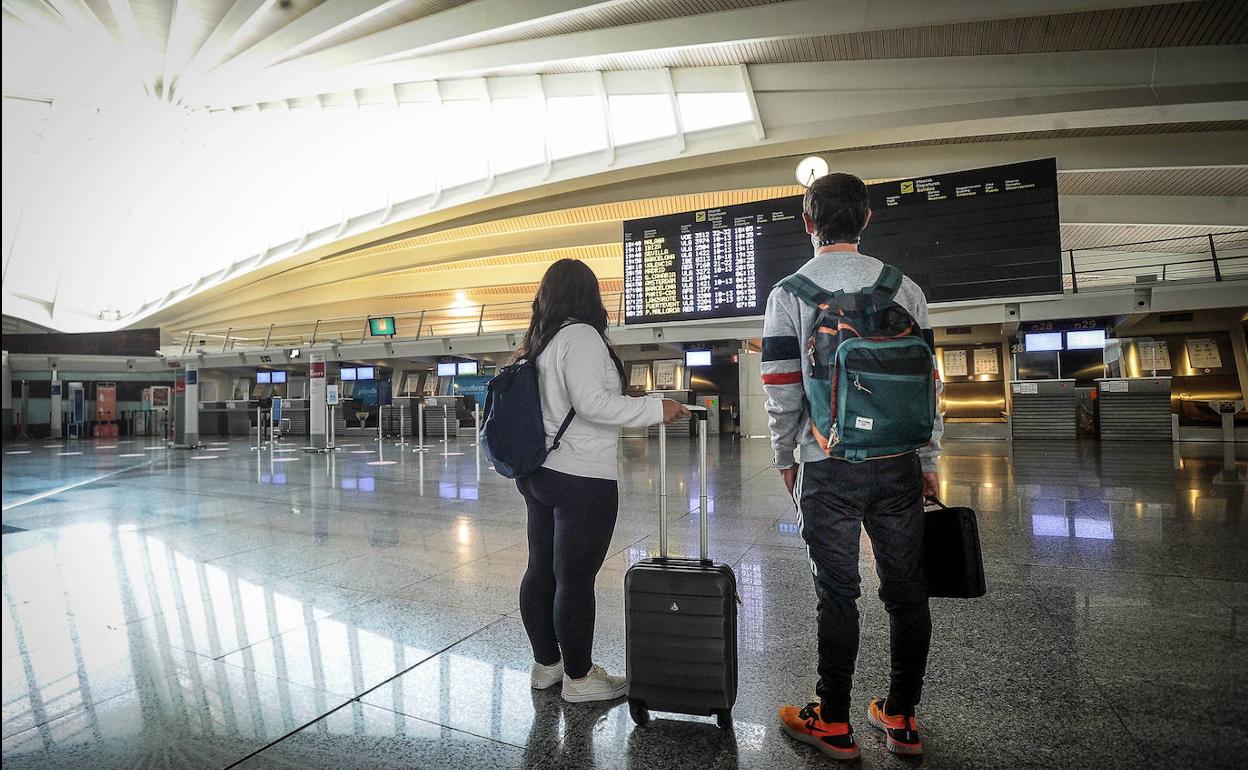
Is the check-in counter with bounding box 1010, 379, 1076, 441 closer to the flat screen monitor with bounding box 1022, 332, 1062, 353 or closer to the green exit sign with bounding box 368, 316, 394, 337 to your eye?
the flat screen monitor with bounding box 1022, 332, 1062, 353

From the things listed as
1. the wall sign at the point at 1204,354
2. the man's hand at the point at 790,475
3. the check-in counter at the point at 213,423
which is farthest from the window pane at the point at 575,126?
the check-in counter at the point at 213,423

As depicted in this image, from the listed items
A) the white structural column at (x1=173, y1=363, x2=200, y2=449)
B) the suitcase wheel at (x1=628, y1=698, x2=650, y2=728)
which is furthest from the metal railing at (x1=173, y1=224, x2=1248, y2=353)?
the suitcase wheel at (x1=628, y1=698, x2=650, y2=728)

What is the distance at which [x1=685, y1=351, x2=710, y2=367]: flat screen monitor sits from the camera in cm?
1781

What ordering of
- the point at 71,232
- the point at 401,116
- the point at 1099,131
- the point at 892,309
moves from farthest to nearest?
the point at 71,232 → the point at 401,116 → the point at 1099,131 → the point at 892,309

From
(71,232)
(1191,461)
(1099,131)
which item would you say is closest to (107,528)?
(1191,461)

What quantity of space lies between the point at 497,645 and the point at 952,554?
1.97m

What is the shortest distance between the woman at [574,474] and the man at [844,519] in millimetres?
468

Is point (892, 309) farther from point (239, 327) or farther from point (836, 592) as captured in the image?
point (239, 327)

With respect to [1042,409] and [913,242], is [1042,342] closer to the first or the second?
[1042,409]

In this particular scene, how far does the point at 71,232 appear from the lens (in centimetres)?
2311

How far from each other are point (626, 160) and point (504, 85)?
3.17 metres

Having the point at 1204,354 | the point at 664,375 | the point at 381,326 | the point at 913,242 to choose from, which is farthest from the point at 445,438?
the point at 1204,354

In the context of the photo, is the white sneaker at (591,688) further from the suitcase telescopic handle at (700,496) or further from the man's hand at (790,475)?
the man's hand at (790,475)

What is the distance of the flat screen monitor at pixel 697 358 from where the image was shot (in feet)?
58.4
